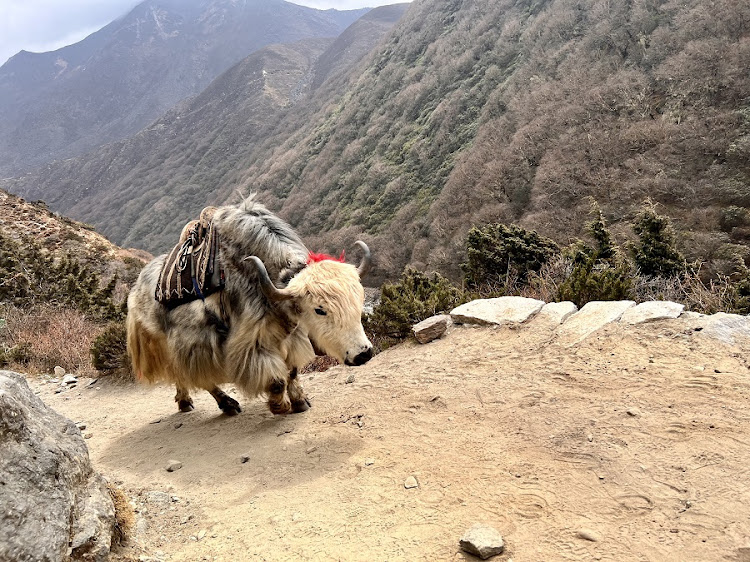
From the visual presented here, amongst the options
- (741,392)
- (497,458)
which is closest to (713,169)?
(741,392)

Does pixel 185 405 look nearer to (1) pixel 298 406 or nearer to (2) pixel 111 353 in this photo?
(1) pixel 298 406

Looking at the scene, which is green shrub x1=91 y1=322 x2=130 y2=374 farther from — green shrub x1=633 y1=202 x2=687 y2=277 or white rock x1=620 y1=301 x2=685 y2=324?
green shrub x1=633 y1=202 x2=687 y2=277

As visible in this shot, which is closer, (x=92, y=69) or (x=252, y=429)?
(x=252, y=429)

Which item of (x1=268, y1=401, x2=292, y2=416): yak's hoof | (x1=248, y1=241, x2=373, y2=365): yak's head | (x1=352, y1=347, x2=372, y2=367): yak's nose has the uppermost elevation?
(x1=248, y1=241, x2=373, y2=365): yak's head

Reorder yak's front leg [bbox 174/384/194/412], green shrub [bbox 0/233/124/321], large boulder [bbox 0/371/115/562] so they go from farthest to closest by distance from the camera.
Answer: green shrub [bbox 0/233/124/321] → yak's front leg [bbox 174/384/194/412] → large boulder [bbox 0/371/115/562]

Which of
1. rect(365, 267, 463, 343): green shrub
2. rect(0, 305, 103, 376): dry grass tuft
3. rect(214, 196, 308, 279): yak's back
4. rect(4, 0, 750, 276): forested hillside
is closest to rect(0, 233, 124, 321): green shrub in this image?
rect(0, 305, 103, 376): dry grass tuft

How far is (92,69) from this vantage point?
169125mm

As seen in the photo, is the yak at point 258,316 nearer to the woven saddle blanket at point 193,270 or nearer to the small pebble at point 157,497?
the woven saddle blanket at point 193,270

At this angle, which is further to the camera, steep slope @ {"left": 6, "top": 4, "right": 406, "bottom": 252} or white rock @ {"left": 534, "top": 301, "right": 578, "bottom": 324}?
steep slope @ {"left": 6, "top": 4, "right": 406, "bottom": 252}

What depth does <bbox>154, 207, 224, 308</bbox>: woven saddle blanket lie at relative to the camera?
4.36 m

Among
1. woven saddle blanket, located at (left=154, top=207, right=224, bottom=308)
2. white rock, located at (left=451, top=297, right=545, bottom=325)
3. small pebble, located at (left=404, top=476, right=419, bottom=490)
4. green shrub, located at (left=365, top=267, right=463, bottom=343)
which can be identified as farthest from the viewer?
green shrub, located at (left=365, top=267, right=463, bottom=343)

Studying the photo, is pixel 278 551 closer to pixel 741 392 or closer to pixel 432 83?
pixel 741 392

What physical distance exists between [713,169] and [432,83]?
2824cm

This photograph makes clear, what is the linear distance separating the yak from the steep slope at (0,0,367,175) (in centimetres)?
14635
